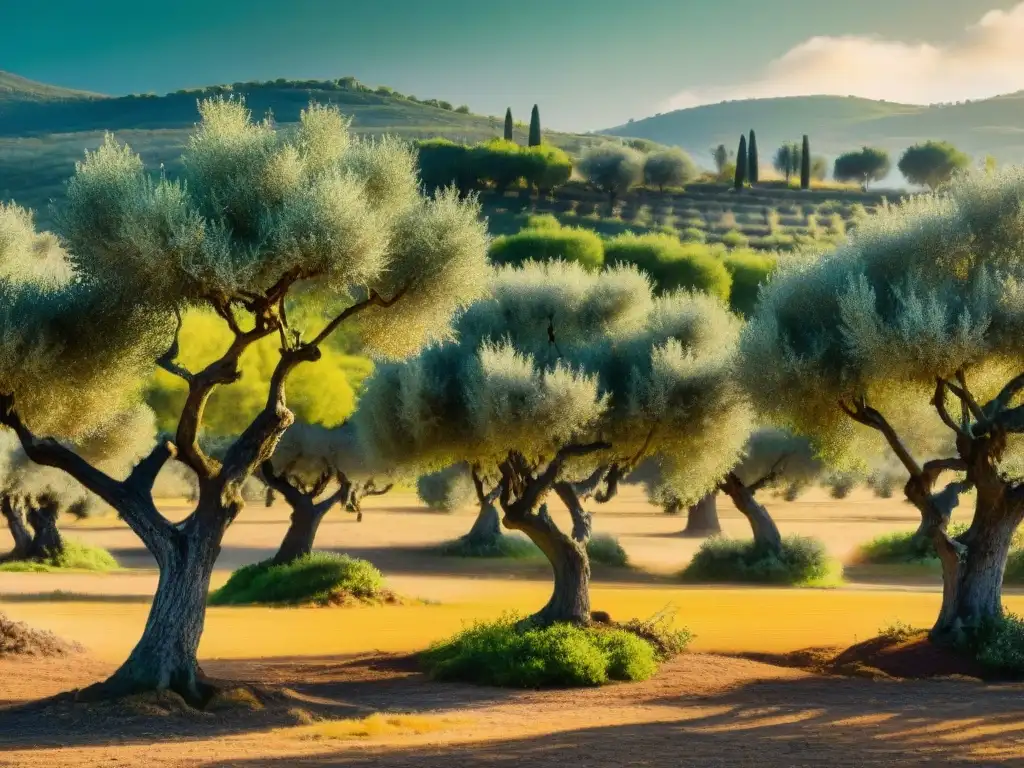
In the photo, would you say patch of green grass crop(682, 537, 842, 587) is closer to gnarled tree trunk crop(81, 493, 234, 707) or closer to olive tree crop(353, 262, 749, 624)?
olive tree crop(353, 262, 749, 624)

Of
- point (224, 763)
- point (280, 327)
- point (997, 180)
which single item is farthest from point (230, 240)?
point (997, 180)

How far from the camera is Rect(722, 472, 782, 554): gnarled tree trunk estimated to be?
3991cm

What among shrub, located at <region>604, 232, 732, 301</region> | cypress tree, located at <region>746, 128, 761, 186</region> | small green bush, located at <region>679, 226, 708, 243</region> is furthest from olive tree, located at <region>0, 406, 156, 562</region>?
cypress tree, located at <region>746, 128, 761, 186</region>

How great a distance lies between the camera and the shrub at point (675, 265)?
5684 centimetres

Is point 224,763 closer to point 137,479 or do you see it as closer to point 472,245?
point 137,479

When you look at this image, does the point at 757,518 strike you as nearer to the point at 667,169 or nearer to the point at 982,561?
the point at 982,561

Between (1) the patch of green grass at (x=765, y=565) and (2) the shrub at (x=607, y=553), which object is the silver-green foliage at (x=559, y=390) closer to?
(1) the patch of green grass at (x=765, y=565)

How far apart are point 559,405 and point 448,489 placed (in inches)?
1421

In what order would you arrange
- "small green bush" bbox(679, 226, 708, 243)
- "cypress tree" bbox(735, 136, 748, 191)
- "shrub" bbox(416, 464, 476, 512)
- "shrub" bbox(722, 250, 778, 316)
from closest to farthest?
"shrub" bbox(416, 464, 476, 512)
"shrub" bbox(722, 250, 778, 316)
"small green bush" bbox(679, 226, 708, 243)
"cypress tree" bbox(735, 136, 748, 191)

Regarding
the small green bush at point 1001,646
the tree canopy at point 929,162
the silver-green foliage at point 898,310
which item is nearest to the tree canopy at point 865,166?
the tree canopy at point 929,162

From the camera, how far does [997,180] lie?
66.3ft

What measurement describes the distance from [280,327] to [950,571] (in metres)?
11.1

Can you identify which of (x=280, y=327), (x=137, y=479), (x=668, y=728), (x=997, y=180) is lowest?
(x=668, y=728)

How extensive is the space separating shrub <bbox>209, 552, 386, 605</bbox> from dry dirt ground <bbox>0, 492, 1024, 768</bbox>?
3.61 feet
